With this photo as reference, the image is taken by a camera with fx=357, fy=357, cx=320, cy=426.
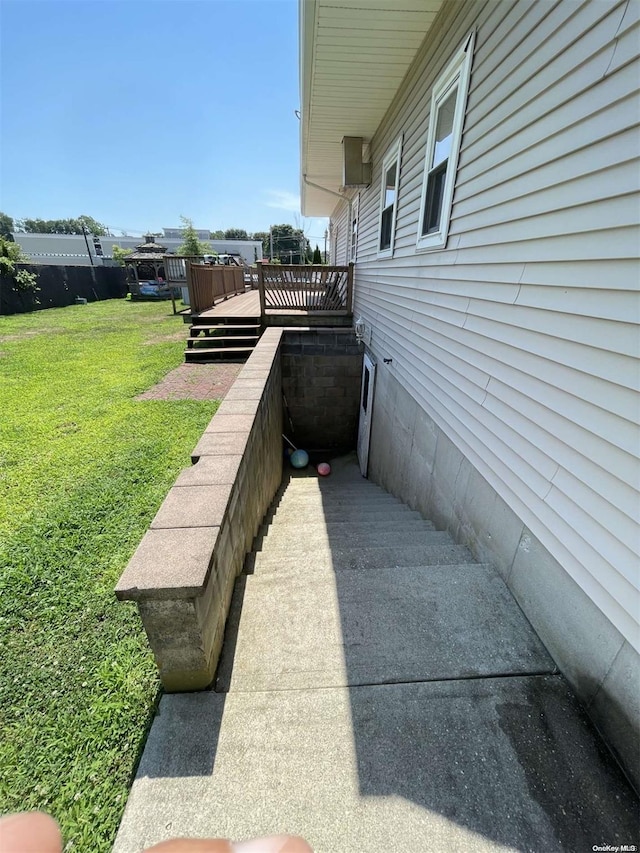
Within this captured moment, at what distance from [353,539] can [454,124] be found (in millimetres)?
3319

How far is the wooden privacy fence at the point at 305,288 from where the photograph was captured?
7.57 m

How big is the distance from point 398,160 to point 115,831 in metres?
5.83

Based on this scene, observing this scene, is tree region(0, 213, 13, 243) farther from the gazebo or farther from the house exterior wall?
the house exterior wall

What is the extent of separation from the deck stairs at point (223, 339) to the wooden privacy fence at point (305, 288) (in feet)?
1.81

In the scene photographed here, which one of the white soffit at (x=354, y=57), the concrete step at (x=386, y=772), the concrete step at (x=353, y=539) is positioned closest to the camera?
the concrete step at (x=386, y=772)

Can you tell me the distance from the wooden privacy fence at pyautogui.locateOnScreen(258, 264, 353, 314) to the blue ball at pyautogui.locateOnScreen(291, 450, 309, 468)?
3179 mm

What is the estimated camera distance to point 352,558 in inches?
93.6

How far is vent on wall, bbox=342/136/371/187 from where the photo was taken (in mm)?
5984

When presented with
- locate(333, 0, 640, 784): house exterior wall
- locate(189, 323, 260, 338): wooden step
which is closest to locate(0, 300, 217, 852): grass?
locate(333, 0, 640, 784): house exterior wall

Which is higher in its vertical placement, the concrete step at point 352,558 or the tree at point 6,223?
the tree at point 6,223

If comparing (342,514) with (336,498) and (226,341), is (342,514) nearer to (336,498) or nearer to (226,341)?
(336,498)

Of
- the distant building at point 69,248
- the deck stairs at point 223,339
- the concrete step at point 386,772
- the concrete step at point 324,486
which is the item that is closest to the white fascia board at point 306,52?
the deck stairs at point 223,339

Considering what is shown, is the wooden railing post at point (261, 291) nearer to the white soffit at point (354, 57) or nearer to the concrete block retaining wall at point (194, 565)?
the white soffit at point (354, 57)

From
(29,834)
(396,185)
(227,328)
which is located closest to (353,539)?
(29,834)
